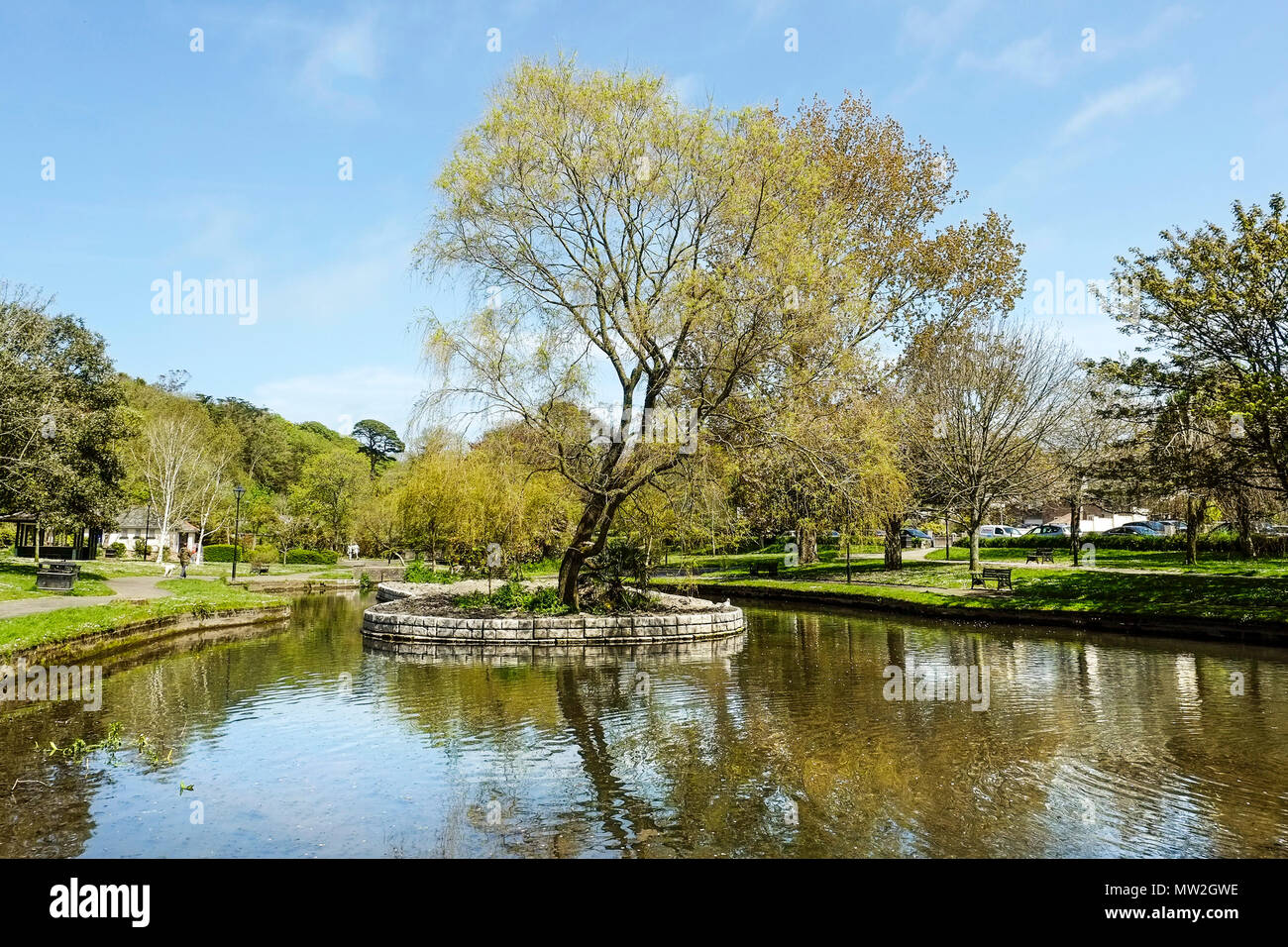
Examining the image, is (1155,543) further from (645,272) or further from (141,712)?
(141,712)

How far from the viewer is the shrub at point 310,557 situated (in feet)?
189

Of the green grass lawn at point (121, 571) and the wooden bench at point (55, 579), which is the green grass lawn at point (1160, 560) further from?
the wooden bench at point (55, 579)

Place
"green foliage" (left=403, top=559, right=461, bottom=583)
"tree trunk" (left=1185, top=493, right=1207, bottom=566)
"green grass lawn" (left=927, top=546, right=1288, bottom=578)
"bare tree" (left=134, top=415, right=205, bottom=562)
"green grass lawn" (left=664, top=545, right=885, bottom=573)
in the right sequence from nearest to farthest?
"green grass lawn" (left=927, top=546, right=1288, bottom=578)
"green foliage" (left=403, top=559, right=461, bottom=583)
"tree trunk" (left=1185, top=493, right=1207, bottom=566)
"green grass lawn" (left=664, top=545, right=885, bottom=573)
"bare tree" (left=134, top=415, right=205, bottom=562)

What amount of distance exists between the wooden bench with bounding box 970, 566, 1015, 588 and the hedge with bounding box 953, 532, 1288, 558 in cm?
1630

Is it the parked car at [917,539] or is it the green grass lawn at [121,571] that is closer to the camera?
the green grass lawn at [121,571]

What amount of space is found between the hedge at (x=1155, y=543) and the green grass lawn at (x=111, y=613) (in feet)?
132

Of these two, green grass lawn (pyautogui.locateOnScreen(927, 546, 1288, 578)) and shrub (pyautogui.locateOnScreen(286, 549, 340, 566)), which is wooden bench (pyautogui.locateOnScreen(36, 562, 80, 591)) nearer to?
shrub (pyautogui.locateOnScreen(286, 549, 340, 566))

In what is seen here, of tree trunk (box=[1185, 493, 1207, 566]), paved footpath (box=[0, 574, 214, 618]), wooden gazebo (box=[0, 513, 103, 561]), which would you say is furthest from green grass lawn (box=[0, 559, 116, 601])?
tree trunk (box=[1185, 493, 1207, 566])

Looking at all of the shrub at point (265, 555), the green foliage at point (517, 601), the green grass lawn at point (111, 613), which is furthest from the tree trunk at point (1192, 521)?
the shrub at point (265, 555)

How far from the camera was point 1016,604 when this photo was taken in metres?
24.7

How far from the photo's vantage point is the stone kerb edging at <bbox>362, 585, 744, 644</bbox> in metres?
19.8

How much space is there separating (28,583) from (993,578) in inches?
1296

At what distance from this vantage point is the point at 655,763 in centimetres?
947
